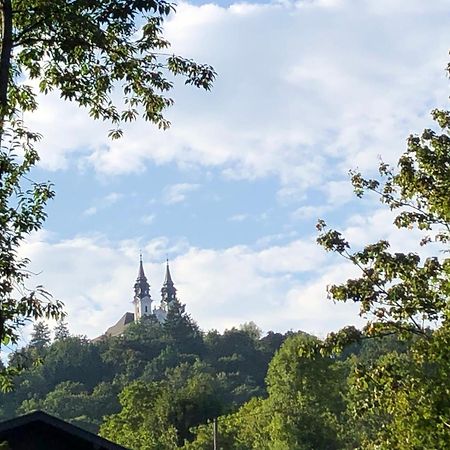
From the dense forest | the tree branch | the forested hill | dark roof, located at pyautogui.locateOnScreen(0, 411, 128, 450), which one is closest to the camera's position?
the tree branch

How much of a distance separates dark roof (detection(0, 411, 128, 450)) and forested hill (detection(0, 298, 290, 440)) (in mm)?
58451

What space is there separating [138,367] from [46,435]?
123076 mm

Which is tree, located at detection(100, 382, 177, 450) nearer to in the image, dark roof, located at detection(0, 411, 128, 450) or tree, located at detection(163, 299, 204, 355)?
dark roof, located at detection(0, 411, 128, 450)

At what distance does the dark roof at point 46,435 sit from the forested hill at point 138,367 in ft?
192

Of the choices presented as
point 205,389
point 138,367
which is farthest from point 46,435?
point 138,367

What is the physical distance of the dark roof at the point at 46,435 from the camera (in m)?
20.5

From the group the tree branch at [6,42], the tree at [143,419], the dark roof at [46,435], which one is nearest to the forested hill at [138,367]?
the tree at [143,419]

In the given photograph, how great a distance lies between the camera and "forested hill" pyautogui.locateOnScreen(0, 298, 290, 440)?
11094cm

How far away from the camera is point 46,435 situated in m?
21.6

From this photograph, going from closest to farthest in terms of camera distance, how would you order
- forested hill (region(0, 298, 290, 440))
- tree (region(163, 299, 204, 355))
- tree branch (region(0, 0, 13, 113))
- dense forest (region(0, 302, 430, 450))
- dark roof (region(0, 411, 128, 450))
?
1. tree branch (region(0, 0, 13, 113))
2. dark roof (region(0, 411, 128, 450))
3. dense forest (region(0, 302, 430, 450))
4. forested hill (region(0, 298, 290, 440))
5. tree (region(163, 299, 204, 355))

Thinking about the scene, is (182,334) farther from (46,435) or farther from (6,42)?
(6,42)

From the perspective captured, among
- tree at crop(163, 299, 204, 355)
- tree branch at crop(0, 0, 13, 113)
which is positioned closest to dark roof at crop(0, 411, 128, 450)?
tree branch at crop(0, 0, 13, 113)

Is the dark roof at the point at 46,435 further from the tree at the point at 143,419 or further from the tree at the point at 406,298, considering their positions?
the tree at the point at 143,419

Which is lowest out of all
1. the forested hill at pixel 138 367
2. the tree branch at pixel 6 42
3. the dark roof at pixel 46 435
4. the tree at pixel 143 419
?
the dark roof at pixel 46 435
